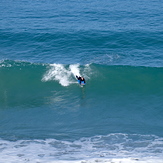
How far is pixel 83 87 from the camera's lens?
1158 inches

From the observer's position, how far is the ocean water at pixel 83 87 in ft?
70.8

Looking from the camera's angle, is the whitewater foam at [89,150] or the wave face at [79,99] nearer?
the whitewater foam at [89,150]

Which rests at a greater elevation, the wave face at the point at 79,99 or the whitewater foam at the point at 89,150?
the wave face at the point at 79,99

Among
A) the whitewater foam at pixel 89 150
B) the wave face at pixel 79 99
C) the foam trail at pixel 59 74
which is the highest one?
the foam trail at pixel 59 74

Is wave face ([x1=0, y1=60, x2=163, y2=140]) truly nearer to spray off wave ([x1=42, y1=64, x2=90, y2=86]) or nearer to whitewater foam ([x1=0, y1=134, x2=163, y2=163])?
spray off wave ([x1=42, y1=64, x2=90, y2=86])

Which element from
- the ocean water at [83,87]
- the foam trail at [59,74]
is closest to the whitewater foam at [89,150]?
the ocean water at [83,87]

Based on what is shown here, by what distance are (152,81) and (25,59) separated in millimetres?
15281

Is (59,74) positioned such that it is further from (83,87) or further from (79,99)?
(79,99)

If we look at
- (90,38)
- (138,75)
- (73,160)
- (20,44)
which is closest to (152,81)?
(138,75)

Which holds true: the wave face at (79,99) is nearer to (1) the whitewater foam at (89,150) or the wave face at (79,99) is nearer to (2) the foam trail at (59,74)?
(2) the foam trail at (59,74)

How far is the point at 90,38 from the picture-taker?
39.6 m

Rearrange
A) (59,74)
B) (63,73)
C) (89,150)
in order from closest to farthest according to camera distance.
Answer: (89,150)
(59,74)
(63,73)

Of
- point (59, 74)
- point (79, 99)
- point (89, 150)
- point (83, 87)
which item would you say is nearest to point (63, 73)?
point (59, 74)

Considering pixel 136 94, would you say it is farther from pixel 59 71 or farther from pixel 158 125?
pixel 59 71
